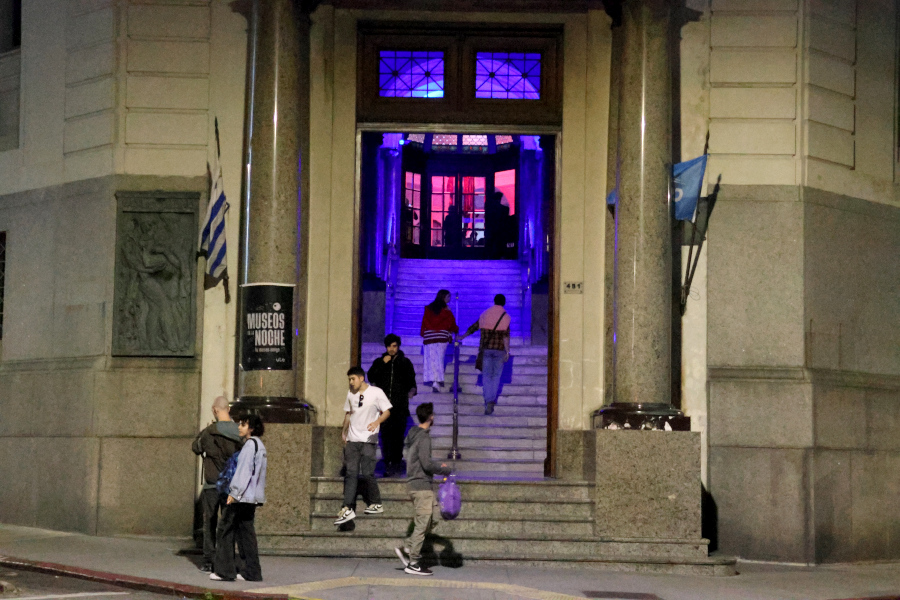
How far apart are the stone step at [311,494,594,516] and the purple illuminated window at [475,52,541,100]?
18.2 ft

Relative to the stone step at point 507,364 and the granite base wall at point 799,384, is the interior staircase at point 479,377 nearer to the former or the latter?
the stone step at point 507,364

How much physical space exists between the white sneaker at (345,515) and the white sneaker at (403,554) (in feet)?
2.29

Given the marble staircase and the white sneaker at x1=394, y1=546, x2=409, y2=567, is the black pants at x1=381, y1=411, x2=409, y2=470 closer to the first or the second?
the marble staircase

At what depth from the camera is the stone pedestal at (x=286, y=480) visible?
13398mm

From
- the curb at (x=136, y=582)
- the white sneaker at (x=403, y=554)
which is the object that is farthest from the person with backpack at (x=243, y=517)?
the white sneaker at (x=403, y=554)

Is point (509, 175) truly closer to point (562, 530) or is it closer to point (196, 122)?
point (196, 122)

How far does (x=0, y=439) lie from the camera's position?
51.7 feet

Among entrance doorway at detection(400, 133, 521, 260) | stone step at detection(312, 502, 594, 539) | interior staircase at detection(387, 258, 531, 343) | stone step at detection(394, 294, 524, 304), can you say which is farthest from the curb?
entrance doorway at detection(400, 133, 521, 260)

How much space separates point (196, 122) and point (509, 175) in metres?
15.8

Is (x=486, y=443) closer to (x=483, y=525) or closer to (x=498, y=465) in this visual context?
(x=498, y=465)

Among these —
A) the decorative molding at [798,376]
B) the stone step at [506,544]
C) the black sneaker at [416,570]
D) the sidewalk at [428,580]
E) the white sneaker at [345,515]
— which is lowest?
the sidewalk at [428,580]

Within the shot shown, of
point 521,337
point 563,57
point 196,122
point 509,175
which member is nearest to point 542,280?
point 521,337

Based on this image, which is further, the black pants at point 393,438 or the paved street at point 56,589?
the black pants at point 393,438

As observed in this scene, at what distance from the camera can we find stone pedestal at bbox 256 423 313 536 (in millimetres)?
13398
